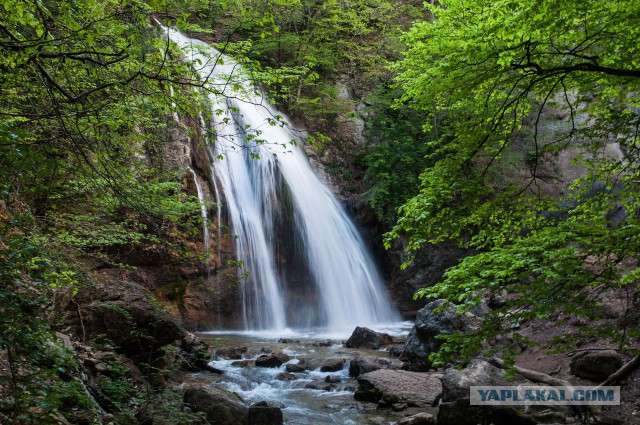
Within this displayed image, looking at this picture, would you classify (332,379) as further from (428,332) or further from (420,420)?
(420,420)

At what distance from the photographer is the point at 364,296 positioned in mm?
17469

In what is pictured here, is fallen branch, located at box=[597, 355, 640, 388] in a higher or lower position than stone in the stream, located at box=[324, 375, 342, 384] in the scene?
higher

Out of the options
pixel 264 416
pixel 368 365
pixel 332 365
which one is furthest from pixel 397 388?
pixel 264 416

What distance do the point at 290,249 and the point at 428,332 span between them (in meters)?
7.52

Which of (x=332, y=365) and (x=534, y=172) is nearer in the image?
(x=534, y=172)

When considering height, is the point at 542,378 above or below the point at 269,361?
below

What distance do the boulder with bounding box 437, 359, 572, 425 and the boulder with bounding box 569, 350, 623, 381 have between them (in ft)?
4.55

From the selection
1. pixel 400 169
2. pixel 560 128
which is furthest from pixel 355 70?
pixel 560 128

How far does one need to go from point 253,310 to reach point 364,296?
456cm

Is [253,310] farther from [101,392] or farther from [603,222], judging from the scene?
[603,222]

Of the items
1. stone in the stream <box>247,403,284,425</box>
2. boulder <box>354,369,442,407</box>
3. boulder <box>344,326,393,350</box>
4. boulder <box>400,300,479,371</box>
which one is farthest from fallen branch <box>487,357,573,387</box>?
boulder <box>344,326,393,350</box>

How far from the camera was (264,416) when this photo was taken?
20.8ft

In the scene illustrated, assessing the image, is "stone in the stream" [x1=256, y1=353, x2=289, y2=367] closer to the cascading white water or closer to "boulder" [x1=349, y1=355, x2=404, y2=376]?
"boulder" [x1=349, y1=355, x2=404, y2=376]

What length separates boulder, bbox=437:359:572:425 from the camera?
614cm
